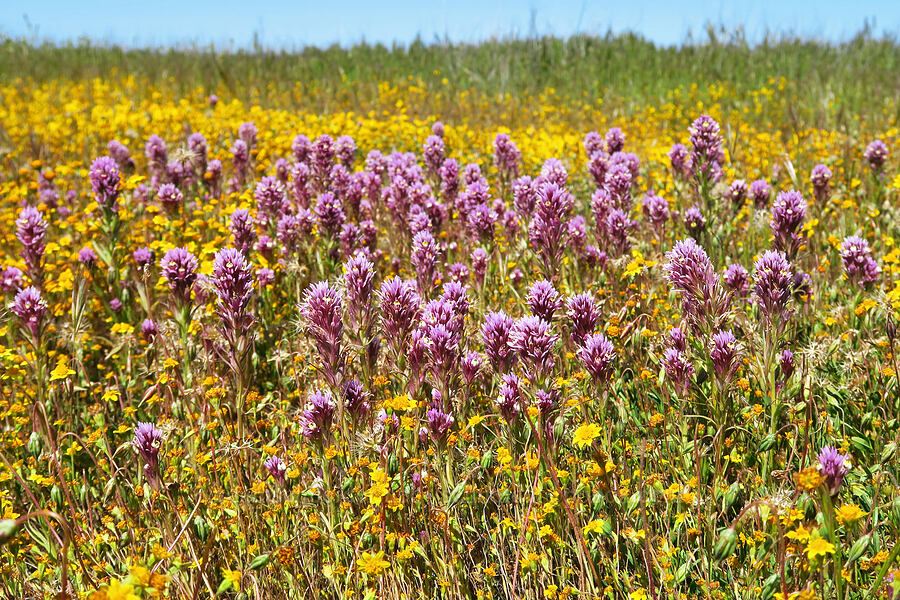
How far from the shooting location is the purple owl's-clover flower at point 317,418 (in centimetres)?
249

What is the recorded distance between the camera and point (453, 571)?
224cm

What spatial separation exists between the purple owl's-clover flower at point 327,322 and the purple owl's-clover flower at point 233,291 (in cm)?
46

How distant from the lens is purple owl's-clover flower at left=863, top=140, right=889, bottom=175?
15.9 ft

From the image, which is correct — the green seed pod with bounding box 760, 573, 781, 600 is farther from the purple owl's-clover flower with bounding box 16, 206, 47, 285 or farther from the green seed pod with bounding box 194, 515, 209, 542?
the purple owl's-clover flower with bounding box 16, 206, 47, 285

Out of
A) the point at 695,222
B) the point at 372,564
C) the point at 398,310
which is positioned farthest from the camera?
the point at 695,222

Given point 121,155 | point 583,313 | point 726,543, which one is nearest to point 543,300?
point 583,313

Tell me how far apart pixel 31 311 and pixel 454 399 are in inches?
80.8

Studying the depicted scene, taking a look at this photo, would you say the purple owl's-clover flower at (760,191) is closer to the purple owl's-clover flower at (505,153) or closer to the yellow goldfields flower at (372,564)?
the purple owl's-clover flower at (505,153)

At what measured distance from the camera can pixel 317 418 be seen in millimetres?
2510

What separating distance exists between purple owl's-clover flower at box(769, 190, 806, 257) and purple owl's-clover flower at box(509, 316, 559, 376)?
62.8 inches

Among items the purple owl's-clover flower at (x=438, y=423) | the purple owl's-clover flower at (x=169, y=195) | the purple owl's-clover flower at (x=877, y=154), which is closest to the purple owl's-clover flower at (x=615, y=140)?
the purple owl's-clover flower at (x=877, y=154)

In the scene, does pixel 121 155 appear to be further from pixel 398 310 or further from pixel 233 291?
pixel 398 310

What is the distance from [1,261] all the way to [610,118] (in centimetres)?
871

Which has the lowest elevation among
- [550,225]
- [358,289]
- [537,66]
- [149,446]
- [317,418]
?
Result: [149,446]
